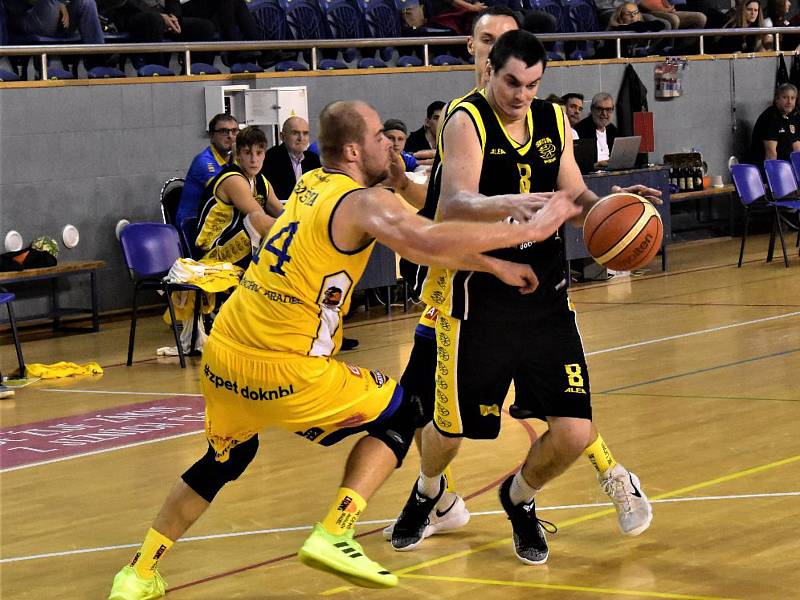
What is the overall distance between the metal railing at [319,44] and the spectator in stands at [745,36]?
0.16 meters

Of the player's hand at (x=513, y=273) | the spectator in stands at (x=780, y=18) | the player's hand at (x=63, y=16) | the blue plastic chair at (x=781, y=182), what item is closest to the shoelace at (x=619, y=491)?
the player's hand at (x=513, y=273)

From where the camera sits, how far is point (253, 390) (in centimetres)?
434

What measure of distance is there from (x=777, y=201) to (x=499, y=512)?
9535 mm

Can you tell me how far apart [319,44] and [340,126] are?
9919 millimetres

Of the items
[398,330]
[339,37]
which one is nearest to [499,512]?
[398,330]

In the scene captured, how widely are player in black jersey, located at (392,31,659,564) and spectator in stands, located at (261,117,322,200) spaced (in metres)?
7.05

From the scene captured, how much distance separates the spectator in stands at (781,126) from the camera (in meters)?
16.6

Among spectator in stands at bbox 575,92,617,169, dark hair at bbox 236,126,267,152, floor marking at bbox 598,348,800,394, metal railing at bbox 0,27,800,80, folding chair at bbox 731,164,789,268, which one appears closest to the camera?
floor marking at bbox 598,348,800,394

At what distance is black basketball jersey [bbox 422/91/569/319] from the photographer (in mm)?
4645

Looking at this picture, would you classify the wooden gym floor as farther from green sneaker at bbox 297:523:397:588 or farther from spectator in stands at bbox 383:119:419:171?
spectator in stands at bbox 383:119:419:171

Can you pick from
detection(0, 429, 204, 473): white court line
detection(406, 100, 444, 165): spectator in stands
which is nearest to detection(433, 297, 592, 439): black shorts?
detection(0, 429, 204, 473): white court line

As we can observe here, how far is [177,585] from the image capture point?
4723 mm

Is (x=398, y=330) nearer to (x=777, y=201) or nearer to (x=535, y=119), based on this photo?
(x=777, y=201)

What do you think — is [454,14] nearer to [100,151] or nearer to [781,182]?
[781,182]
